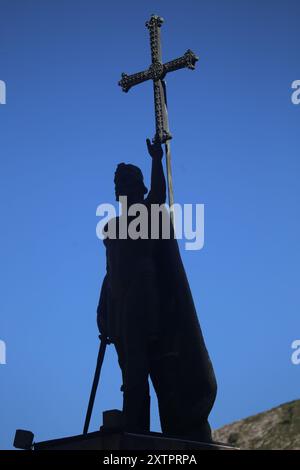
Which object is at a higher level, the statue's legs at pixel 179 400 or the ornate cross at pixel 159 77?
the ornate cross at pixel 159 77

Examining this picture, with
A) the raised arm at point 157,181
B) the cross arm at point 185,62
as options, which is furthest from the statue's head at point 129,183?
the cross arm at point 185,62

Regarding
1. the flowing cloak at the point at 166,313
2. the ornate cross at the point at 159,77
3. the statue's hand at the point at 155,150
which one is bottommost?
the flowing cloak at the point at 166,313

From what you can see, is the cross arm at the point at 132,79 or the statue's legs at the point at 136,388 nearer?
the statue's legs at the point at 136,388

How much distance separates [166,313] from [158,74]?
4.31m

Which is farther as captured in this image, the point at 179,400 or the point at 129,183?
the point at 129,183

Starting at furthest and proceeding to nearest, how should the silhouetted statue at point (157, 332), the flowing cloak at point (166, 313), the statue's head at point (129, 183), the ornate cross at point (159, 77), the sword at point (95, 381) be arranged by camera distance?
1. the ornate cross at point (159, 77)
2. the statue's head at point (129, 183)
3. the sword at point (95, 381)
4. the flowing cloak at point (166, 313)
5. the silhouetted statue at point (157, 332)

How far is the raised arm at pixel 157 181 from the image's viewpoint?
1234 centimetres

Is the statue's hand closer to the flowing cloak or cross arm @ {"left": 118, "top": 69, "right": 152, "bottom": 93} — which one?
the flowing cloak

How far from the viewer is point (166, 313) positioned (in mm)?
12047

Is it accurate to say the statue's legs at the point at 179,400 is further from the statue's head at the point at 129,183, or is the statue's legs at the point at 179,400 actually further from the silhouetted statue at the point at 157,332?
the statue's head at the point at 129,183

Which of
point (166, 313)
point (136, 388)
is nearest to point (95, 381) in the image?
point (136, 388)

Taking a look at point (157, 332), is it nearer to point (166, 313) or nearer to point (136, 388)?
point (166, 313)
